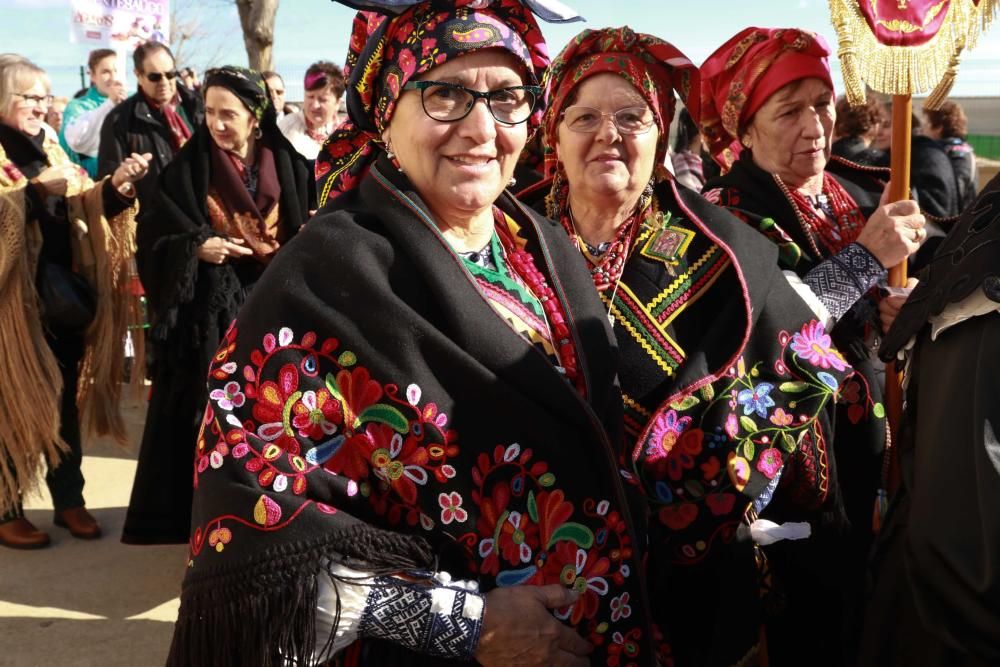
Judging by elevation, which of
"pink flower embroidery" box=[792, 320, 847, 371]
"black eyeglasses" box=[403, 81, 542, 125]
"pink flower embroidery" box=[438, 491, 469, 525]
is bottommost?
"pink flower embroidery" box=[438, 491, 469, 525]

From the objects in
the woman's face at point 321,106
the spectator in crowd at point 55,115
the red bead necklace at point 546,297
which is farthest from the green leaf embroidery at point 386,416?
the spectator in crowd at point 55,115

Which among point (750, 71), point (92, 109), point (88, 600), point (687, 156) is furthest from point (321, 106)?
point (750, 71)

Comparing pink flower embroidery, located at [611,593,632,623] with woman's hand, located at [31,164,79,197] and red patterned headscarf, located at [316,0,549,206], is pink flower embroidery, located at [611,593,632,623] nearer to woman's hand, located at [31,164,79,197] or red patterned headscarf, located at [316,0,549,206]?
red patterned headscarf, located at [316,0,549,206]

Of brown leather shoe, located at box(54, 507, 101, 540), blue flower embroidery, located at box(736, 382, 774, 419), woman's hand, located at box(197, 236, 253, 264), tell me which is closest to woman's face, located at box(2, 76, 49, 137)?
woman's hand, located at box(197, 236, 253, 264)

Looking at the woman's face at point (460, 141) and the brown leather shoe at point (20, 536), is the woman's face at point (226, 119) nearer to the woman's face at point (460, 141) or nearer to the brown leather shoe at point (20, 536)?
the brown leather shoe at point (20, 536)

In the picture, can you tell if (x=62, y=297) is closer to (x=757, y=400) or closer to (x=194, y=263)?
(x=194, y=263)

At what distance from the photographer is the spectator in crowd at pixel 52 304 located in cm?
430

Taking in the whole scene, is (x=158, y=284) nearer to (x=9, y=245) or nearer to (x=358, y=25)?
(x=9, y=245)

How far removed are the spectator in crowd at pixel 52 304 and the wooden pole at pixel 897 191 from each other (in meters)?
3.32

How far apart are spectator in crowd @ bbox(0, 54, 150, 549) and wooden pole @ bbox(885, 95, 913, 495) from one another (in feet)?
10.9

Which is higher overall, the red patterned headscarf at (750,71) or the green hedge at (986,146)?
the red patterned headscarf at (750,71)

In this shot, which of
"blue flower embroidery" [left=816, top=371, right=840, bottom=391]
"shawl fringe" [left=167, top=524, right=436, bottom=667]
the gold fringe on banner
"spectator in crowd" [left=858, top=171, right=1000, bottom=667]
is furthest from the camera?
the gold fringe on banner

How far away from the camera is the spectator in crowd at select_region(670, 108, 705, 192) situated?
19.0ft

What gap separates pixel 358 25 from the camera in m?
1.98
